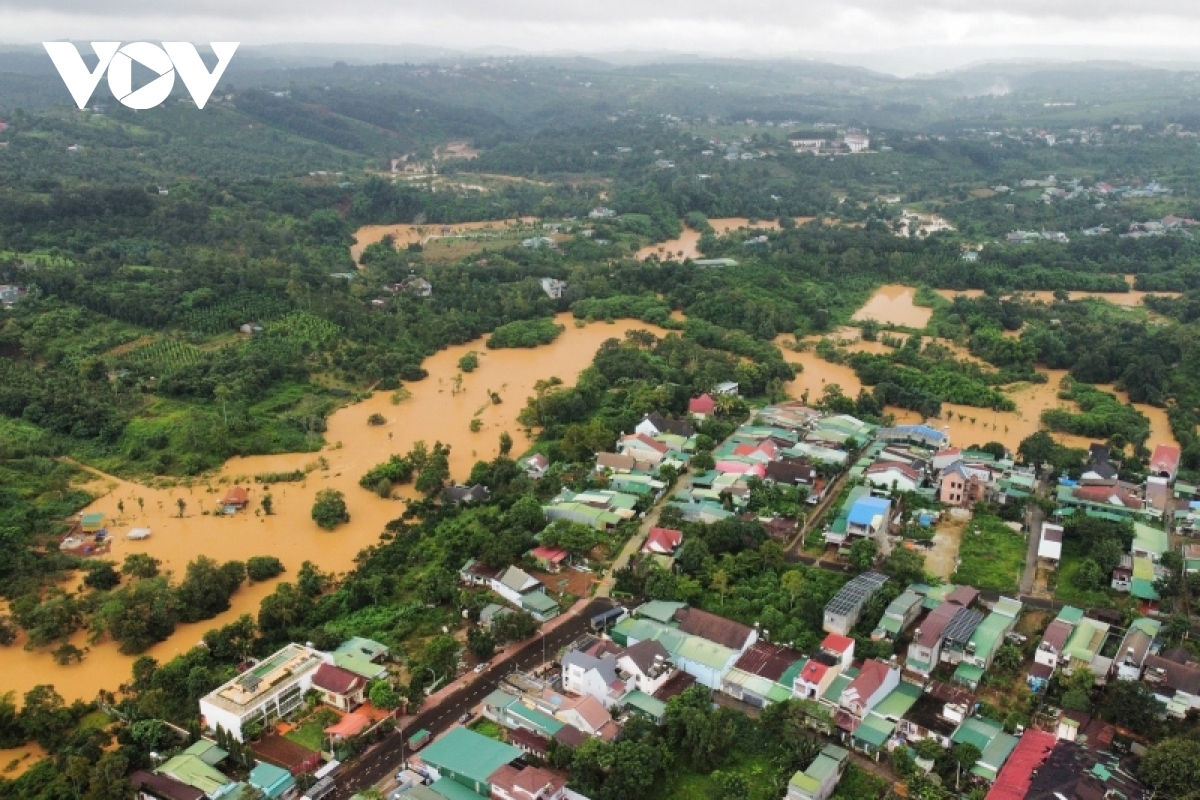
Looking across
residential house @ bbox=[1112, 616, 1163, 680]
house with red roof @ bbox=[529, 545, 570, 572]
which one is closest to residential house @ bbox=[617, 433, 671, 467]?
house with red roof @ bbox=[529, 545, 570, 572]

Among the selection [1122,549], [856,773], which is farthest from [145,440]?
[1122,549]

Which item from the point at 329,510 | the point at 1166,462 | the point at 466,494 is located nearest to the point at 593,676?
the point at 466,494

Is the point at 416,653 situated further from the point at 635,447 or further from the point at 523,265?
the point at 523,265

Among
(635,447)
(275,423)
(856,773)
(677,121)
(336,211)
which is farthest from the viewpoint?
(677,121)

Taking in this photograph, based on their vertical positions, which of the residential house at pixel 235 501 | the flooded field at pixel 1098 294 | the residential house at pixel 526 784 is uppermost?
the flooded field at pixel 1098 294

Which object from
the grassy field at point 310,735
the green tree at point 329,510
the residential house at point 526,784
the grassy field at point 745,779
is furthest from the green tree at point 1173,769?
the green tree at point 329,510

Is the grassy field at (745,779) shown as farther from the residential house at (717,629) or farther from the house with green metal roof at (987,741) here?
the house with green metal roof at (987,741)
